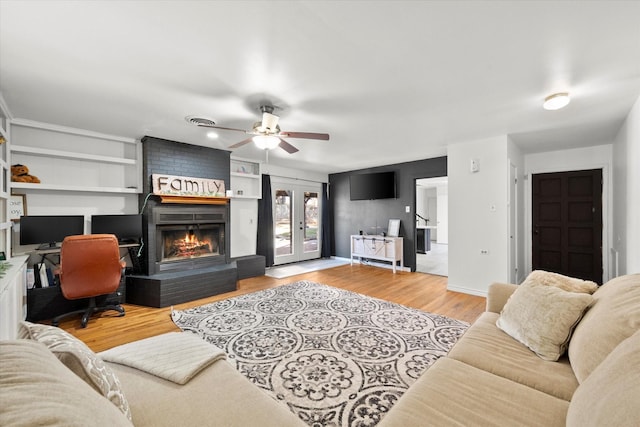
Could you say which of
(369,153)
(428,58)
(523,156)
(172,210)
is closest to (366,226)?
(369,153)

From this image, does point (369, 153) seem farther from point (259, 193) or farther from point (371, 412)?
point (371, 412)

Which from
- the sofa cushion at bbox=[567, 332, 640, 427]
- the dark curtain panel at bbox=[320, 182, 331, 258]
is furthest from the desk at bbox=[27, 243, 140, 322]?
the dark curtain panel at bbox=[320, 182, 331, 258]

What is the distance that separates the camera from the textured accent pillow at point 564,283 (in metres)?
1.76

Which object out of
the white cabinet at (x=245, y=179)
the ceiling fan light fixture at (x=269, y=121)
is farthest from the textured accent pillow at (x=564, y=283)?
the white cabinet at (x=245, y=179)

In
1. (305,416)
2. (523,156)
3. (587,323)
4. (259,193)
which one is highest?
(523,156)

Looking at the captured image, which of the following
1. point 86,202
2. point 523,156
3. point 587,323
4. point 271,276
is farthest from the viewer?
point 271,276

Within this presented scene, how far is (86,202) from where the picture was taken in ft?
12.2

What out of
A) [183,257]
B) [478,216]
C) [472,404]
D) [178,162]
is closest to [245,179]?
[178,162]

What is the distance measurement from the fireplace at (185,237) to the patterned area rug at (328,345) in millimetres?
1029

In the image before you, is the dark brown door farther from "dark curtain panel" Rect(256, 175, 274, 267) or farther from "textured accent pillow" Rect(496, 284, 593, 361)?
"dark curtain panel" Rect(256, 175, 274, 267)

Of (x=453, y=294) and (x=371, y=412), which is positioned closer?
(x=371, y=412)

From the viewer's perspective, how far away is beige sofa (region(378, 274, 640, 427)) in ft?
2.74

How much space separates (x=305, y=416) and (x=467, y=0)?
2.45 m

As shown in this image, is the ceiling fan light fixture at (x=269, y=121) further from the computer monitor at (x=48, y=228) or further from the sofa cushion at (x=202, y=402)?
the computer monitor at (x=48, y=228)
